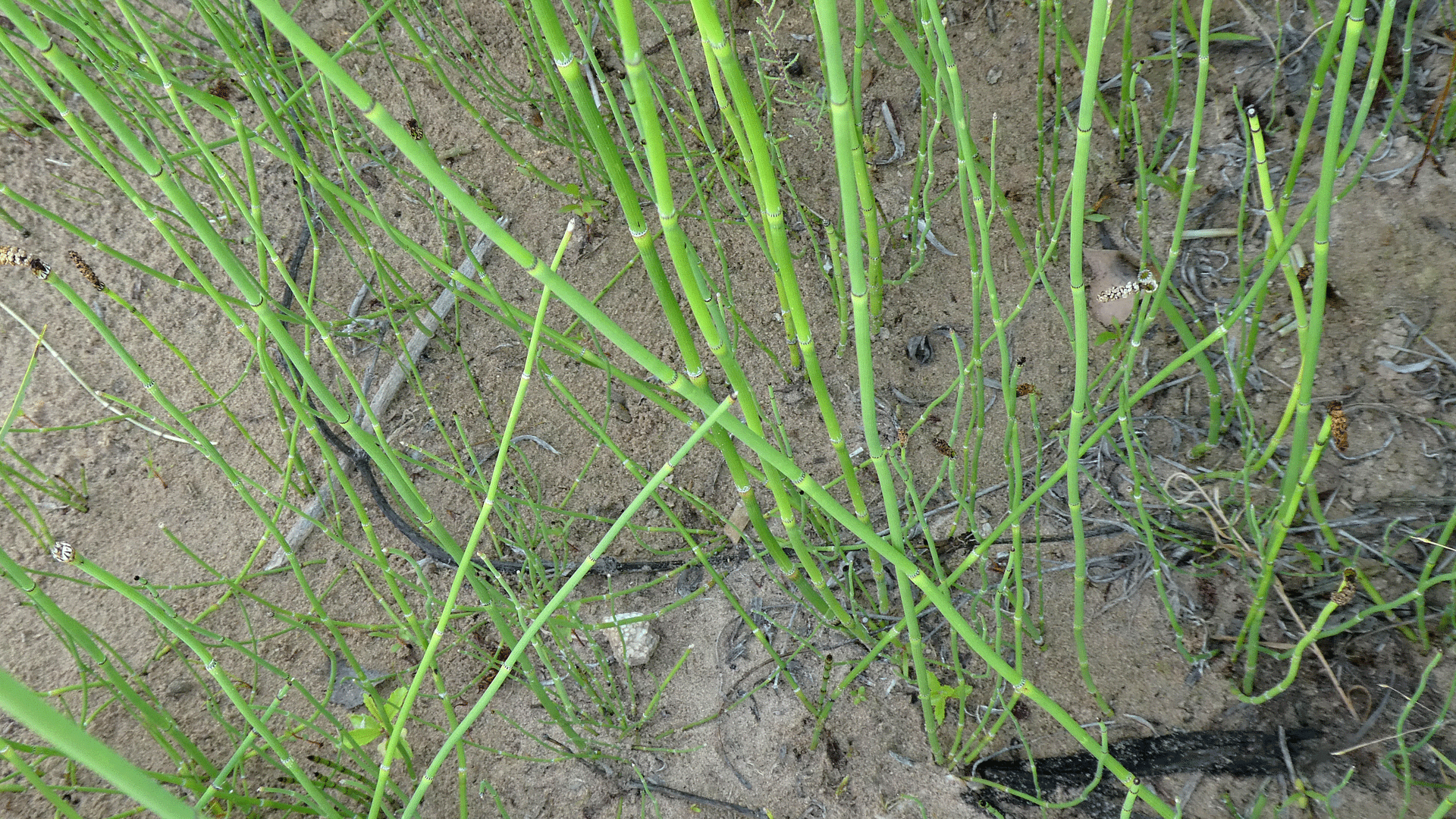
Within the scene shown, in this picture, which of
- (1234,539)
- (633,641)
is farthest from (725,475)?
(1234,539)

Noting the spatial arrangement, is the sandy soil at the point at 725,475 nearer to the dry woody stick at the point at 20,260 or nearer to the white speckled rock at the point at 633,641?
the white speckled rock at the point at 633,641

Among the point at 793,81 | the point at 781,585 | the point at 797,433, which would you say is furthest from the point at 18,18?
the point at 793,81

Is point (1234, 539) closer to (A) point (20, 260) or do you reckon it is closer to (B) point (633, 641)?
(B) point (633, 641)

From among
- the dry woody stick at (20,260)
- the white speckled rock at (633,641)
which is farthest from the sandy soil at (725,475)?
the dry woody stick at (20,260)

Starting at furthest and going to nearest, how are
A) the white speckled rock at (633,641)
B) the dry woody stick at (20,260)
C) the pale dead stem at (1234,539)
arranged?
the white speckled rock at (633,641) → the pale dead stem at (1234,539) → the dry woody stick at (20,260)

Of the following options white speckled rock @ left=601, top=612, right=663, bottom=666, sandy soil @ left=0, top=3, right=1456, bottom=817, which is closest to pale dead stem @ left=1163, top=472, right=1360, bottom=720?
sandy soil @ left=0, top=3, right=1456, bottom=817

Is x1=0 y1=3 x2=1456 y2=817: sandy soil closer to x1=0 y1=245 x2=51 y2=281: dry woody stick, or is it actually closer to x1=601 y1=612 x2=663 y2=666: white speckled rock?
x1=601 y1=612 x2=663 y2=666: white speckled rock

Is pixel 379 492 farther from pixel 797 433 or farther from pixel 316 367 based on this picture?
pixel 797 433
